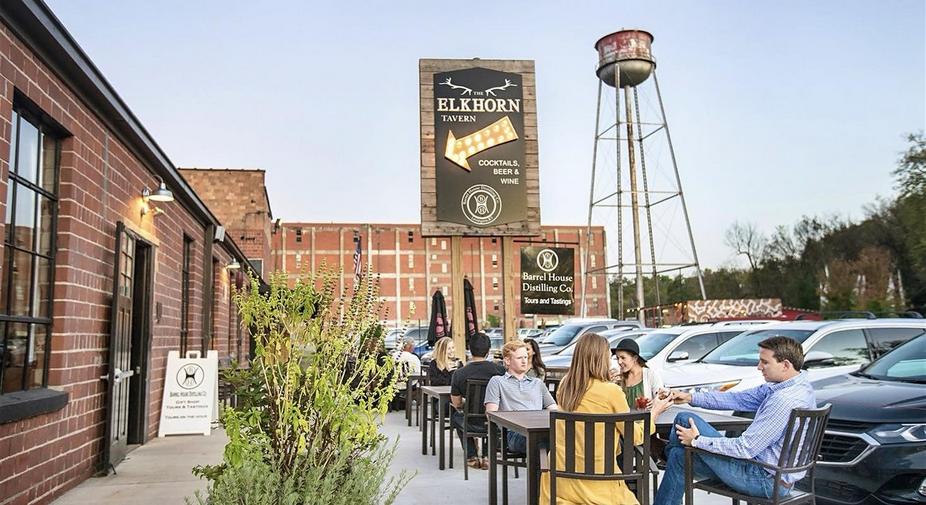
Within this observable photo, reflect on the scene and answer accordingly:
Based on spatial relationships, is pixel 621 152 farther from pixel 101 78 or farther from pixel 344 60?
pixel 101 78

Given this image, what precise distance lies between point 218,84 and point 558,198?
2670 centimetres

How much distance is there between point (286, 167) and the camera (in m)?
25.7

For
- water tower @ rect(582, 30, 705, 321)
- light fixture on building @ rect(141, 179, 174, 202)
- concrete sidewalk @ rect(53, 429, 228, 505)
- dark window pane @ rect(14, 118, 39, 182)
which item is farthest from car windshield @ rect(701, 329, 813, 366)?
water tower @ rect(582, 30, 705, 321)

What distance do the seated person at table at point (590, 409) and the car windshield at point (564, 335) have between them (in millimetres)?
14811

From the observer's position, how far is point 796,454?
13.8ft

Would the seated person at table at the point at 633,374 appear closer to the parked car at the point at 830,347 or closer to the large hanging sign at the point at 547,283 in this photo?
the parked car at the point at 830,347

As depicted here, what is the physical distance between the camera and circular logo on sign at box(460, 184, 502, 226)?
39.5 feet

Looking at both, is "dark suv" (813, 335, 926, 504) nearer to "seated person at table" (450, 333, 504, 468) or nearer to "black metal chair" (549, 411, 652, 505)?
"black metal chair" (549, 411, 652, 505)

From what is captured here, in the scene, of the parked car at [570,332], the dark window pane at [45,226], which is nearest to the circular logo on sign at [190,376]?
the dark window pane at [45,226]

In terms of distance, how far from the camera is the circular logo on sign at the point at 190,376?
1048cm

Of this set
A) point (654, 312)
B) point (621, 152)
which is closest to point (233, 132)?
point (621, 152)

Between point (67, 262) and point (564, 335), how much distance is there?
14969mm

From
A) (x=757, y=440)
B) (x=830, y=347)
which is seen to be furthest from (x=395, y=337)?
(x=757, y=440)

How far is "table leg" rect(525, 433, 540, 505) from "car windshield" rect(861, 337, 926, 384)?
3641mm
